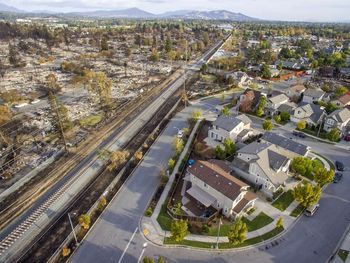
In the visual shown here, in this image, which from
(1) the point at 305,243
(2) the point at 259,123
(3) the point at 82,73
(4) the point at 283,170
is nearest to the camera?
(1) the point at 305,243

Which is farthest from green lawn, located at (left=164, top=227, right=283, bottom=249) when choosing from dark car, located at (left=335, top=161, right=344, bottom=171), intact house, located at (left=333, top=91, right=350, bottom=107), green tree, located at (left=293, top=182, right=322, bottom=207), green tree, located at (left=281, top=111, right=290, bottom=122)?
intact house, located at (left=333, top=91, right=350, bottom=107)

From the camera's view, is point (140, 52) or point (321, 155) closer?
point (321, 155)

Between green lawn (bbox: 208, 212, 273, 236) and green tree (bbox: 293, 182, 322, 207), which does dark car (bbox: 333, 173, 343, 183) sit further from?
green lawn (bbox: 208, 212, 273, 236)

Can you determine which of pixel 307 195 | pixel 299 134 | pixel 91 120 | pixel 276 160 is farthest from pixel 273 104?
pixel 91 120

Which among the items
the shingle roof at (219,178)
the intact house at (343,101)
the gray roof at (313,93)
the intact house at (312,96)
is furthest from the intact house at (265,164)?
the gray roof at (313,93)

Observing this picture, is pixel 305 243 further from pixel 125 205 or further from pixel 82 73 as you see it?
pixel 82 73

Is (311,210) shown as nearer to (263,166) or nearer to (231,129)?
(263,166)

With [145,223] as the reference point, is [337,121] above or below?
above

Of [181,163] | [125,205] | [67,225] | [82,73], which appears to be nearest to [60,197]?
[67,225]
